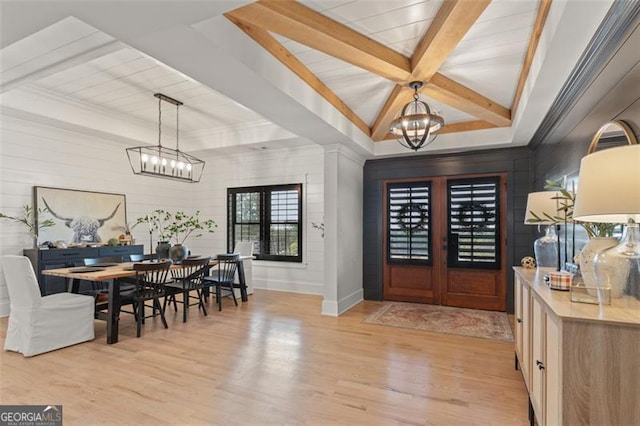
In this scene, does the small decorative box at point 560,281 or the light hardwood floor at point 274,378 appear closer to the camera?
the small decorative box at point 560,281

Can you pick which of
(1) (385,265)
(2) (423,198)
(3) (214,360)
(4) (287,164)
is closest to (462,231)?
(2) (423,198)

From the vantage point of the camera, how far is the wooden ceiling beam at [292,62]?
2.61 metres

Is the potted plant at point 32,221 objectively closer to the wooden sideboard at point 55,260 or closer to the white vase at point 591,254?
the wooden sideboard at point 55,260

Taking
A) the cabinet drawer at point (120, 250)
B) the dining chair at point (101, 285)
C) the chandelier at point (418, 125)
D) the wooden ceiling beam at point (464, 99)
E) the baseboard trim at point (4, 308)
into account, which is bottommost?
the baseboard trim at point (4, 308)

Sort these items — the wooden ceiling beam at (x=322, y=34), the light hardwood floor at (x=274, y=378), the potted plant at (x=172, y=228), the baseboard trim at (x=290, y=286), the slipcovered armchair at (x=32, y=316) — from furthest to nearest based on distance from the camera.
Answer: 1. the baseboard trim at (x=290, y=286)
2. the potted plant at (x=172, y=228)
3. the slipcovered armchair at (x=32, y=316)
4. the light hardwood floor at (x=274, y=378)
5. the wooden ceiling beam at (x=322, y=34)

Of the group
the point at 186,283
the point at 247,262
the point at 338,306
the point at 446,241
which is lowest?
the point at 338,306

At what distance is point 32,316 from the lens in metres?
3.37

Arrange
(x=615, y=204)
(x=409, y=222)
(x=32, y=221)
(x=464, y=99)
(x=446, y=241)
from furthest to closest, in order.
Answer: (x=409, y=222)
(x=446, y=241)
(x=32, y=221)
(x=464, y=99)
(x=615, y=204)

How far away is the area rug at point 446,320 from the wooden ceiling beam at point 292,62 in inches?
112

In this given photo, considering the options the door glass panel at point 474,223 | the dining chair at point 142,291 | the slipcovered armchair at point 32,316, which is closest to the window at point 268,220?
the dining chair at point 142,291

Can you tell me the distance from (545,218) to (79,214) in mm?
6420

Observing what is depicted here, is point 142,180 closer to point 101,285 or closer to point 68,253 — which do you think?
point 68,253

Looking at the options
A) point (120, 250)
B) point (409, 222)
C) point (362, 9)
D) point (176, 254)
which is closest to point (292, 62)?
point (362, 9)

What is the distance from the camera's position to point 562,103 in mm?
3082
